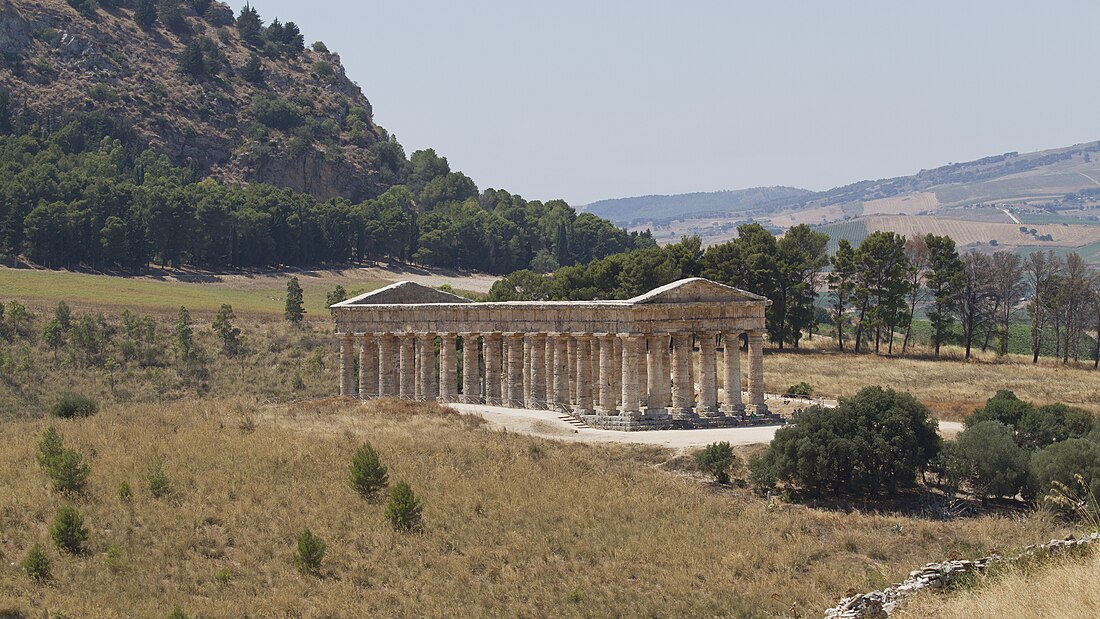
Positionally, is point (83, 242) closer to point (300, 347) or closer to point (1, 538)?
point (300, 347)

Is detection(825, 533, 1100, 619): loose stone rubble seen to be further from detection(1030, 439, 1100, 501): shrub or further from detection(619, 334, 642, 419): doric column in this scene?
detection(619, 334, 642, 419): doric column

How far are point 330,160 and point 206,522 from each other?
503ft

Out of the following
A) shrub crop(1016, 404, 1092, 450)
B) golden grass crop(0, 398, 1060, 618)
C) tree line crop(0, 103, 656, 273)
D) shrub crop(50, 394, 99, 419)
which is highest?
tree line crop(0, 103, 656, 273)

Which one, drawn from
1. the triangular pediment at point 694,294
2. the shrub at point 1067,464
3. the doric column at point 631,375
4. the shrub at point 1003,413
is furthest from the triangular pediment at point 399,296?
the shrub at point 1067,464

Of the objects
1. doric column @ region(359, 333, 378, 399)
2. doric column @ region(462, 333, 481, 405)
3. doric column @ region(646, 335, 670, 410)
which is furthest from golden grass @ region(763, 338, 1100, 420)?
doric column @ region(359, 333, 378, 399)

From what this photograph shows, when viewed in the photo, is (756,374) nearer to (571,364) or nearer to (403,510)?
(571,364)

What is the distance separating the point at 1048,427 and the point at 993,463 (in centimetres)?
595

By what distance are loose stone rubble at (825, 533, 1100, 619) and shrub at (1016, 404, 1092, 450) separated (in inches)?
840

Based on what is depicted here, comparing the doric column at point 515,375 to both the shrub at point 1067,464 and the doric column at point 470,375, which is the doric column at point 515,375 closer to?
the doric column at point 470,375

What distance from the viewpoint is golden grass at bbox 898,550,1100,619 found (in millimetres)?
23078

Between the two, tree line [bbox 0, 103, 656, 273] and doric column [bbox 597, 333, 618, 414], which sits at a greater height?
tree line [bbox 0, 103, 656, 273]

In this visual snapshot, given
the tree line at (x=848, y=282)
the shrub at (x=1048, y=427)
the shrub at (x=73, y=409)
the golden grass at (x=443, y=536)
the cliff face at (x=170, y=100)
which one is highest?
the cliff face at (x=170, y=100)

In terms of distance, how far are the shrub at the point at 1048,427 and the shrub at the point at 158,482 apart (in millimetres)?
29884

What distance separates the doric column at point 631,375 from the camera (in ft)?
182
